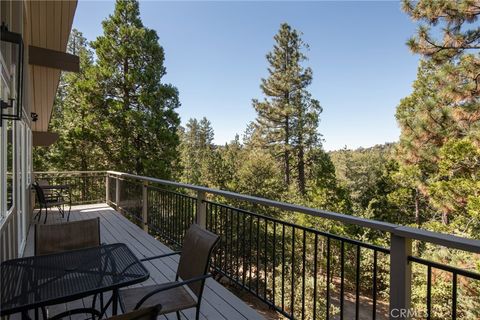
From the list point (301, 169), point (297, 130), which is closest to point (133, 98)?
point (297, 130)

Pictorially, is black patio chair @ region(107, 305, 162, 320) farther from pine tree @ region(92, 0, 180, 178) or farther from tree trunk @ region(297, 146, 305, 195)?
tree trunk @ region(297, 146, 305, 195)

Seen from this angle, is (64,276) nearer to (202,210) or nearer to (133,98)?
(202,210)

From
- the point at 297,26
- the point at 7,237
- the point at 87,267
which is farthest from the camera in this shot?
the point at 297,26

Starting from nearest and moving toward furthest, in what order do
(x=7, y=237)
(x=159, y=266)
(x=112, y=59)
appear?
(x=7, y=237) < (x=159, y=266) < (x=112, y=59)

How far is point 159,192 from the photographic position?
525 centimetres

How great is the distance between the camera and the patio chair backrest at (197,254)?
1.92 meters

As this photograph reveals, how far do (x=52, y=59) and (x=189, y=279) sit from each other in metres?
5.12

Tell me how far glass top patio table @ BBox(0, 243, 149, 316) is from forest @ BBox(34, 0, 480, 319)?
7825 mm

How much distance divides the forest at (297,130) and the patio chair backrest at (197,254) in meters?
7.36

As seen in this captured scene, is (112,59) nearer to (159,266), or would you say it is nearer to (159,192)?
(159,192)

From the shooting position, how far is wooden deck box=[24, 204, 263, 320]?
263 cm

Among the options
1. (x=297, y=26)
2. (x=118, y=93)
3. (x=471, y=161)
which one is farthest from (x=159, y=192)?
(x=297, y=26)

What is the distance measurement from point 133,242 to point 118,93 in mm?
11611

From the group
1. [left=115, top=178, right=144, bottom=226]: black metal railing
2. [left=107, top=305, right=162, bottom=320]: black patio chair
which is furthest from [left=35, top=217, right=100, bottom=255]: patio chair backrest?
[left=115, top=178, right=144, bottom=226]: black metal railing
